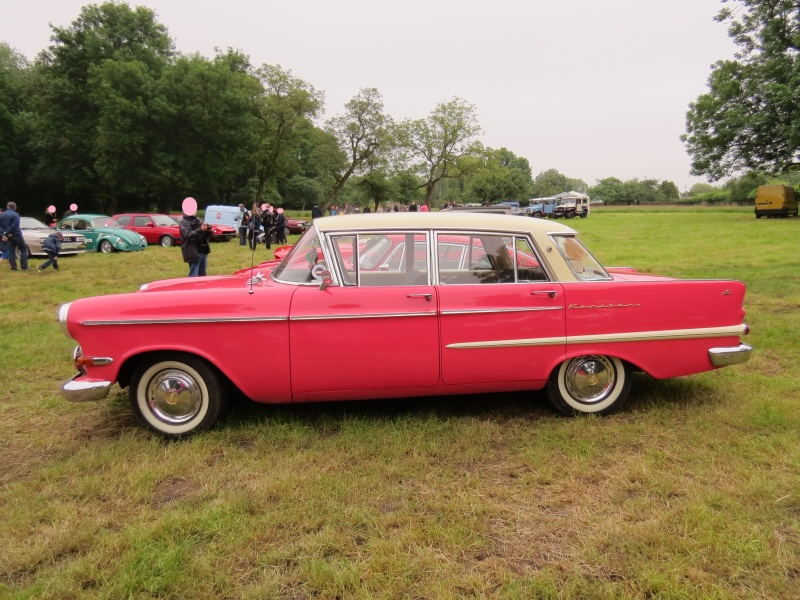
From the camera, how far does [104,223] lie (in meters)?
19.7

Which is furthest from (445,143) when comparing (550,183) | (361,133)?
(550,183)

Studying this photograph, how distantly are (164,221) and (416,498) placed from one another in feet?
68.7

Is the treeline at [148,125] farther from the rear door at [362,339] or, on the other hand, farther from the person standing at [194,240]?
the rear door at [362,339]

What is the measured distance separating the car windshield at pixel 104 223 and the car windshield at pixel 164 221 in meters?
1.48

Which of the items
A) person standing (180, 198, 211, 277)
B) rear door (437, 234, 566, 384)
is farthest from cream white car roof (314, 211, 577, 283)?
person standing (180, 198, 211, 277)

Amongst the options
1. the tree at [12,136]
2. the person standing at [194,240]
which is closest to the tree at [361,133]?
the tree at [12,136]

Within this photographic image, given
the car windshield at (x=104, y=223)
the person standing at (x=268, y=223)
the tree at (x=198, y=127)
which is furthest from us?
the tree at (x=198, y=127)

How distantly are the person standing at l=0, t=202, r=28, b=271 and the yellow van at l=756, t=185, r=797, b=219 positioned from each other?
34.6 metres

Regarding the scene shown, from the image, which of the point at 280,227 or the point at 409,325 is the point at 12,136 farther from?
the point at 409,325

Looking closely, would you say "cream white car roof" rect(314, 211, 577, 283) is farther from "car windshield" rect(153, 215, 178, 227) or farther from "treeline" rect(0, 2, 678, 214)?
"treeline" rect(0, 2, 678, 214)

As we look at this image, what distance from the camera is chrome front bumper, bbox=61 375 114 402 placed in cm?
368

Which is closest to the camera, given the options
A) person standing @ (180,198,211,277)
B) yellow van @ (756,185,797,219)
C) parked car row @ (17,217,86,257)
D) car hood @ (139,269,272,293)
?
car hood @ (139,269,272,293)

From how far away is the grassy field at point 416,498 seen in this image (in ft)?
7.83

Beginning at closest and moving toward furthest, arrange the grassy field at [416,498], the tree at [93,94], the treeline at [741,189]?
the grassy field at [416,498] → the tree at [93,94] → the treeline at [741,189]
